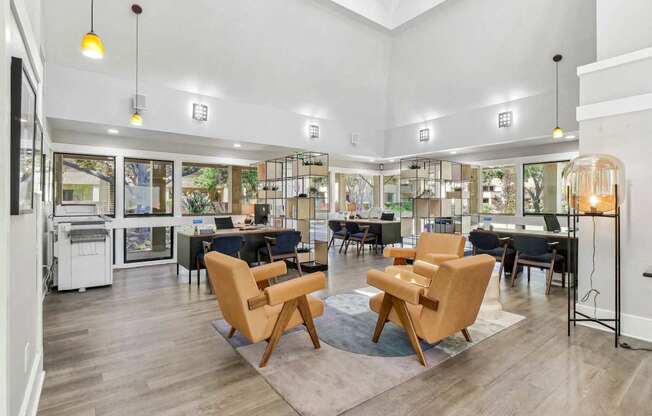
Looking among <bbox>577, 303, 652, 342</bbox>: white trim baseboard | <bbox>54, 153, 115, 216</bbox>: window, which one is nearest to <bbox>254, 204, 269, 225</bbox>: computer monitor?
<bbox>54, 153, 115, 216</bbox>: window

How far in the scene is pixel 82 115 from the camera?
543 cm

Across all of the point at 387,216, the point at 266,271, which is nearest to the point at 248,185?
the point at 387,216

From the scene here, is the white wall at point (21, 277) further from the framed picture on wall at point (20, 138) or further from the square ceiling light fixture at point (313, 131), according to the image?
the square ceiling light fixture at point (313, 131)

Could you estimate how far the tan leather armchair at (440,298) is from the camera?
2.67 meters

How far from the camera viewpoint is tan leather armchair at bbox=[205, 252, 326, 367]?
2664 millimetres

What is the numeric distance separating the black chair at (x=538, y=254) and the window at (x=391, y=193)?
5.85 m

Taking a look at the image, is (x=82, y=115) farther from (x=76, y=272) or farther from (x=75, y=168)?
(x=76, y=272)

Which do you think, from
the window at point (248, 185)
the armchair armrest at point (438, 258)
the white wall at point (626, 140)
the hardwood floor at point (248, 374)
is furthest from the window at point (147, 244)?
the white wall at point (626, 140)

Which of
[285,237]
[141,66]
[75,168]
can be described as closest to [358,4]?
[141,66]

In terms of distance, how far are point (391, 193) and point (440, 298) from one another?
8883 millimetres

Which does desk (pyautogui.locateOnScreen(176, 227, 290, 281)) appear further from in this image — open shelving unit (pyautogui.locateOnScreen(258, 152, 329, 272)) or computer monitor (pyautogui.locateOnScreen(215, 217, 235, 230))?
open shelving unit (pyautogui.locateOnScreen(258, 152, 329, 272))

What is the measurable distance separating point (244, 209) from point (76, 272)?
314 cm

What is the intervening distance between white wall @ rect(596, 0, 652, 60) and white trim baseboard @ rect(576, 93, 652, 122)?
533mm

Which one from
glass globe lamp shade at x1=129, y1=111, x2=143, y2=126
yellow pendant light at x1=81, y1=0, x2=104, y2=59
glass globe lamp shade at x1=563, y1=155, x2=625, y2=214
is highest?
yellow pendant light at x1=81, y1=0, x2=104, y2=59
